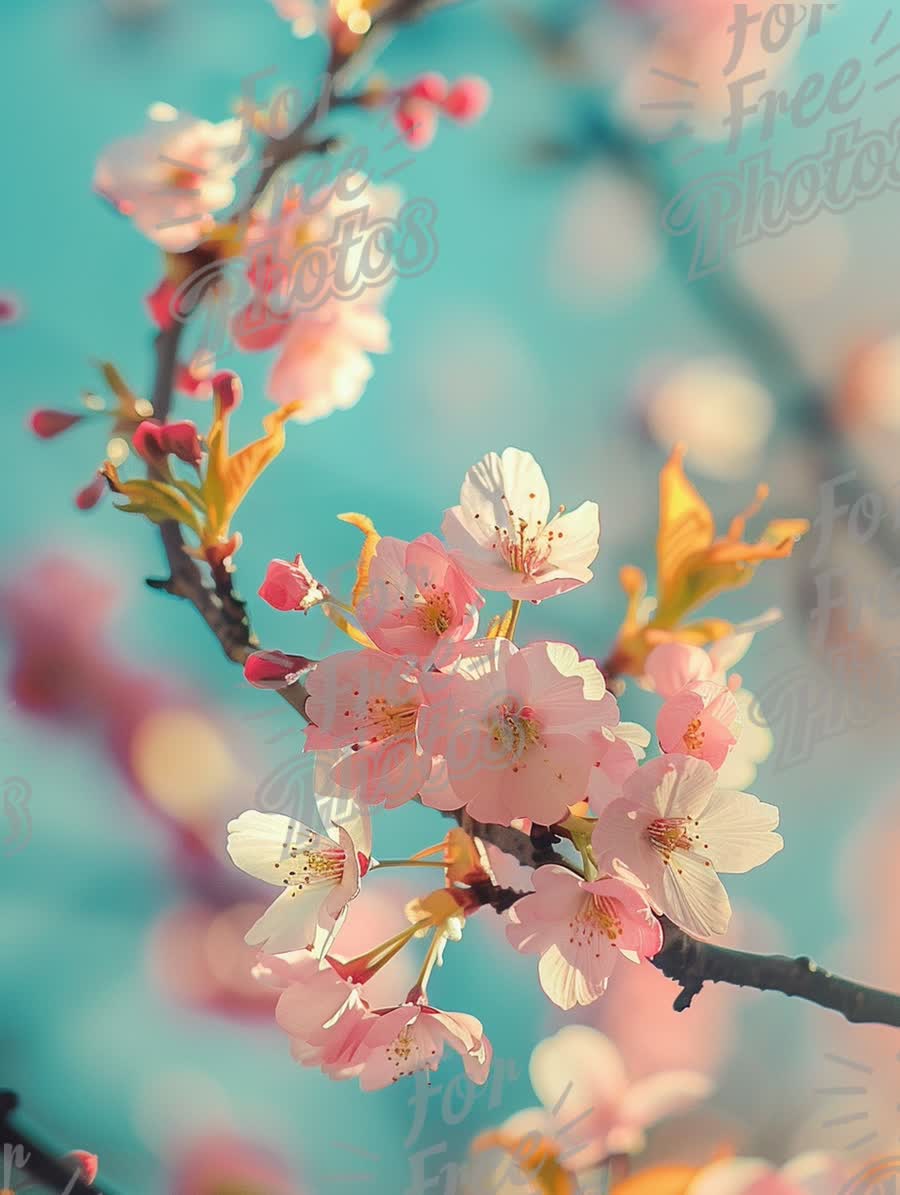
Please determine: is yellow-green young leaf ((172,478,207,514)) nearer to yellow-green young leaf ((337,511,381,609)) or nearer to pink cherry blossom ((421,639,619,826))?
yellow-green young leaf ((337,511,381,609))

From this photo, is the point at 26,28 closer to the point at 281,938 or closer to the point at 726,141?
the point at 726,141

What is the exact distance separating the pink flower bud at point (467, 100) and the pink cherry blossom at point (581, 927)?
0.63 m

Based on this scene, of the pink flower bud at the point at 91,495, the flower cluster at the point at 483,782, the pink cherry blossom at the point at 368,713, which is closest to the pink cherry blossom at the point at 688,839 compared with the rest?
the flower cluster at the point at 483,782

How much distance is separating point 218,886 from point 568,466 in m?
0.43

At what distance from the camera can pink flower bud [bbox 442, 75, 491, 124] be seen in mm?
814

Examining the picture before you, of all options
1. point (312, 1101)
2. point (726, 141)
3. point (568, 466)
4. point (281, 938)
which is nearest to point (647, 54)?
point (726, 141)

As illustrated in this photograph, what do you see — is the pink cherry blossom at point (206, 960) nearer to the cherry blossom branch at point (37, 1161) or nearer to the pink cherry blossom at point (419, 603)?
the cherry blossom branch at point (37, 1161)

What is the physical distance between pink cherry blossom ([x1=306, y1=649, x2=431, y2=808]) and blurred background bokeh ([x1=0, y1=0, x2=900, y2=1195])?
26 centimetres

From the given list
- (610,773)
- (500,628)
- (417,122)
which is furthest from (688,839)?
(417,122)

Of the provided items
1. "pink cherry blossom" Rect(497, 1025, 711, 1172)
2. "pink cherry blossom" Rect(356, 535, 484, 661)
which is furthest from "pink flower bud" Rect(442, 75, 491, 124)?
"pink cherry blossom" Rect(497, 1025, 711, 1172)

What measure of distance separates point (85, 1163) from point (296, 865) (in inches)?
15.7

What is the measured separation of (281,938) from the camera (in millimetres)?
522

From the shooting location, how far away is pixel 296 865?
54 centimetres

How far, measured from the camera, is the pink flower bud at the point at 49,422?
77 centimetres
